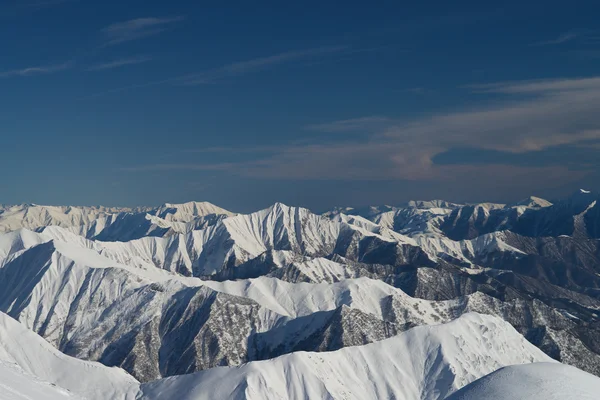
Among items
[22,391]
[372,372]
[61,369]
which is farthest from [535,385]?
[61,369]

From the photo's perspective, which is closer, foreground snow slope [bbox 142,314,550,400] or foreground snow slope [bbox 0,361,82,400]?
foreground snow slope [bbox 0,361,82,400]

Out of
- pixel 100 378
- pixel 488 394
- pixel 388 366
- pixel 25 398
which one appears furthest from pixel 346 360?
pixel 25 398

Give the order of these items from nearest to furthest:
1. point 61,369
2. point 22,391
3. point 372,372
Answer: point 22,391
point 372,372
point 61,369

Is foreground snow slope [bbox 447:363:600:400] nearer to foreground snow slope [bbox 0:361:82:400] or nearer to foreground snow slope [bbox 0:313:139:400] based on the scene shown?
foreground snow slope [bbox 0:361:82:400]

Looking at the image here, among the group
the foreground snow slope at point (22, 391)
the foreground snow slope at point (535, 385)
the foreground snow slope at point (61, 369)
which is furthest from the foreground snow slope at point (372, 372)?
the foreground snow slope at point (535, 385)

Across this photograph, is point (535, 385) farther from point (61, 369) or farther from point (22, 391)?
point (61, 369)

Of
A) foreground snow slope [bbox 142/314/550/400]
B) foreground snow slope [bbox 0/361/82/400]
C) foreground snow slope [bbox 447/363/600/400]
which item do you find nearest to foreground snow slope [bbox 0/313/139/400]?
foreground snow slope [bbox 142/314/550/400]
